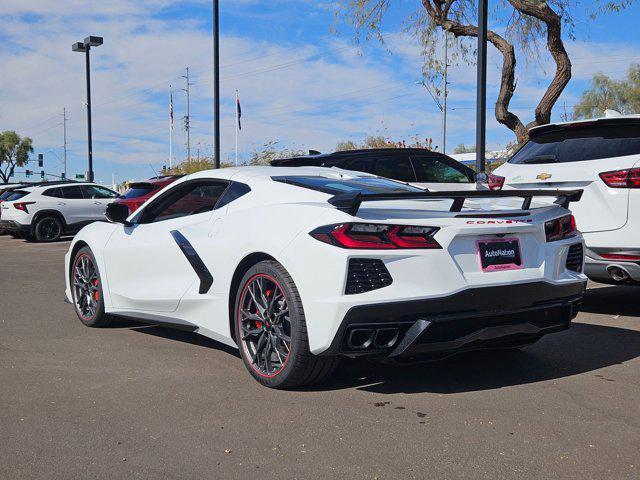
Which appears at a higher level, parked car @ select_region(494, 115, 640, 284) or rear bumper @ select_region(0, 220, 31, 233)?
parked car @ select_region(494, 115, 640, 284)

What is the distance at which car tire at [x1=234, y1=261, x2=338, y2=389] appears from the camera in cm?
436

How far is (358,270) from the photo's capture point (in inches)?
162

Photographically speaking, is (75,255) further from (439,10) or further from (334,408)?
(439,10)

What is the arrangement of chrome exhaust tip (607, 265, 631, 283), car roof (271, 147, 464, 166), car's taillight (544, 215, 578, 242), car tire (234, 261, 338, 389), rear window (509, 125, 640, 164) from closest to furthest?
car tire (234, 261, 338, 389) → car's taillight (544, 215, 578, 242) → chrome exhaust tip (607, 265, 631, 283) → rear window (509, 125, 640, 164) → car roof (271, 147, 464, 166)

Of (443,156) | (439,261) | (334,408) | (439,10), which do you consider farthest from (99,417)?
(439,10)

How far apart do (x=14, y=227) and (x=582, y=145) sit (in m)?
16.4

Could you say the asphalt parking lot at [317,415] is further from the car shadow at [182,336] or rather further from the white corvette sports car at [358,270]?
the white corvette sports car at [358,270]

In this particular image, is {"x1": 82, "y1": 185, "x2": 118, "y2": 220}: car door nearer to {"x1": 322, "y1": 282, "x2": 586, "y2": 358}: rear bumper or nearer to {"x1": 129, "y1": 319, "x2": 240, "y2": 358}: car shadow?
{"x1": 129, "y1": 319, "x2": 240, "y2": 358}: car shadow

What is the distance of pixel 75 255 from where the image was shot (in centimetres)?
705

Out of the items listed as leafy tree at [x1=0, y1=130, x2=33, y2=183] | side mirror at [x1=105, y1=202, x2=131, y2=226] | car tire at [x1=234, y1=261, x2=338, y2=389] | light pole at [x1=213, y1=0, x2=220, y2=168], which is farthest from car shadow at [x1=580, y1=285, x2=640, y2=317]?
leafy tree at [x1=0, y1=130, x2=33, y2=183]

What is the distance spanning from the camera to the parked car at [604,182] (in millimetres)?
6359

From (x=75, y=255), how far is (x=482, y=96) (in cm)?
834

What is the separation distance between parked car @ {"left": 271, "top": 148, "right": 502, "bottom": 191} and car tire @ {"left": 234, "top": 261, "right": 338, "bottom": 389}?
15.6 feet

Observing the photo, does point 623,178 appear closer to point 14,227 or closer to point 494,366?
point 494,366
